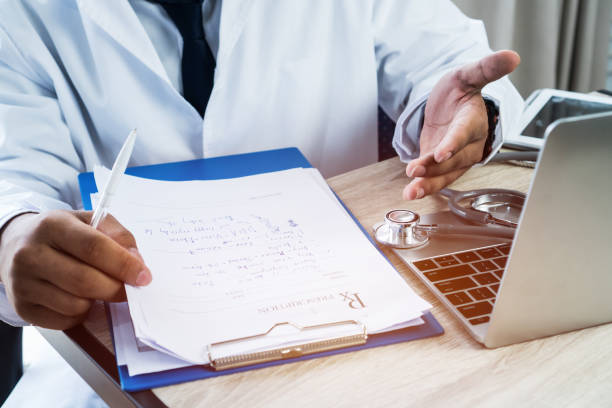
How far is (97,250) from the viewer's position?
0.54 meters

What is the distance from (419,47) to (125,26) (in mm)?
601

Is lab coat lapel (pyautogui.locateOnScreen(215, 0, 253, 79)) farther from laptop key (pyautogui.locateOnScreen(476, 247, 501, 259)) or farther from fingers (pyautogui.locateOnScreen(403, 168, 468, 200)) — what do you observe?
laptop key (pyautogui.locateOnScreen(476, 247, 501, 259))

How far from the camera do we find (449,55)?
1098mm

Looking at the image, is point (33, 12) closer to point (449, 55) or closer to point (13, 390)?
point (13, 390)

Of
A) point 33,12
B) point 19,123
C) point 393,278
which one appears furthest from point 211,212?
point 33,12

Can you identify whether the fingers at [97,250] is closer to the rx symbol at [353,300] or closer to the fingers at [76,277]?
the fingers at [76,277]

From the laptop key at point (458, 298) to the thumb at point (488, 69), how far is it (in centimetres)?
34

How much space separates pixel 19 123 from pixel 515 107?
0.89 m

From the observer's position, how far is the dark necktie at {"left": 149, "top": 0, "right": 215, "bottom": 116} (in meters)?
1.02

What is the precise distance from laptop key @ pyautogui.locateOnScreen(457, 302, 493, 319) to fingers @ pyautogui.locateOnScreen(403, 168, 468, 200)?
181 millimetres

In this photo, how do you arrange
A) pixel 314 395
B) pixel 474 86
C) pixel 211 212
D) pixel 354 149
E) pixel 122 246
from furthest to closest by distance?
pixel 354 149 → pixel 474 86 → pixel 211 212 → pixel 122 246 → pixel 314 395

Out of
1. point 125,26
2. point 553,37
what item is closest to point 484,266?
point 125,26

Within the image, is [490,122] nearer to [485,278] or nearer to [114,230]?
[485,278]

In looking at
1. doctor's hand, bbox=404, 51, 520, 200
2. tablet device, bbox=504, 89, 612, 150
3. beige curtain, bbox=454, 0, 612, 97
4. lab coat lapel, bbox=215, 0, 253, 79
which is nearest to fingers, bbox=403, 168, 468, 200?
doctor's hand, bbox=404, 51, 520, 200
